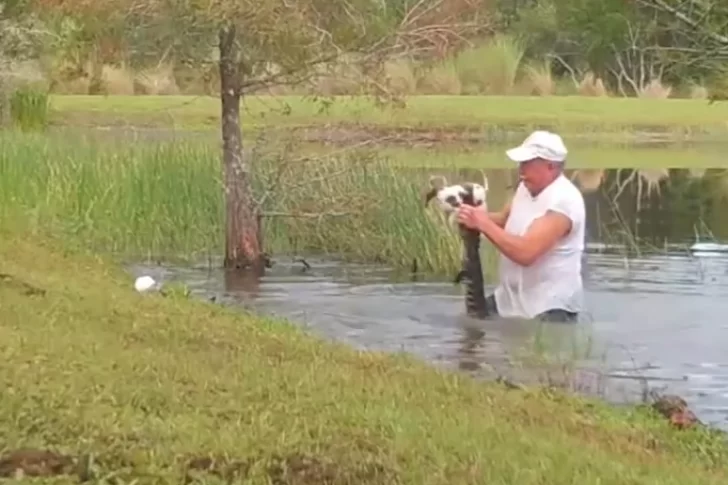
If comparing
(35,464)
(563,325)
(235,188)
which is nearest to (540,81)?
(235,188)

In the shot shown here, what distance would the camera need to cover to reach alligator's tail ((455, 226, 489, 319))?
421 inches

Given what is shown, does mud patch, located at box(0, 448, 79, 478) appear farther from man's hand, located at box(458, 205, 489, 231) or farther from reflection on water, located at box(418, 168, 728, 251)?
reflection on water, located at box(418, 168, 728, 251)

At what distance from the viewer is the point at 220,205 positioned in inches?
590

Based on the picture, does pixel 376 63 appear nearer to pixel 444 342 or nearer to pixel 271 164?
pixel 271 164

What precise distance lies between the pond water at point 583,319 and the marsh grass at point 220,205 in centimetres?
40

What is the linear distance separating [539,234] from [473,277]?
88 centimetres

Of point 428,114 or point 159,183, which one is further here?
point 428,114

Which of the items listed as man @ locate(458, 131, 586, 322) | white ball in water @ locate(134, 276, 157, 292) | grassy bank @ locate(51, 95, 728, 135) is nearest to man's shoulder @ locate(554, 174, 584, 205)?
man @ locate(458, 131, 586, 322)

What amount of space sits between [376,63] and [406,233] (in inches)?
75.7

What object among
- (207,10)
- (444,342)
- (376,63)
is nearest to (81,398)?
(444,342)

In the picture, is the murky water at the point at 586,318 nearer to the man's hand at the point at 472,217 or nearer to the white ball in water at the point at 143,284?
the man's hand at the point at 472,217

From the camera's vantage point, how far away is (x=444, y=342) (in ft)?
34.3

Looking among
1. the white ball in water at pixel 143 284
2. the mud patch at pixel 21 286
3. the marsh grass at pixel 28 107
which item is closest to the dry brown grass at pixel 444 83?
the marsh grass at pixel 28 107

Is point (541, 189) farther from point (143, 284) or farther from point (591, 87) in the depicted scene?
point (591, 87)
